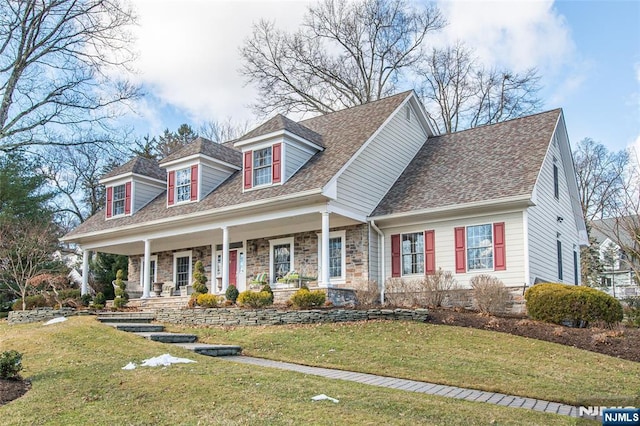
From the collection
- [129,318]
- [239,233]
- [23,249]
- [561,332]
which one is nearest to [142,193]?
[23,249]

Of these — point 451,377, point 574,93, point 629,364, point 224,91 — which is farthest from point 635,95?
point 224,91

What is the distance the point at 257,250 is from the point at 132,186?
5922 millimetres

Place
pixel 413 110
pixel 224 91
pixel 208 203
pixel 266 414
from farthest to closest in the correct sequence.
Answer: pixel 224 91
pixel 413 110
pixel 208 203
pixel 266 414

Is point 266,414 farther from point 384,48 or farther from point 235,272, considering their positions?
point 384,48

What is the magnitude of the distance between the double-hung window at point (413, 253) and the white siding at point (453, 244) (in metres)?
0.18

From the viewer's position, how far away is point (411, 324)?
12719mm

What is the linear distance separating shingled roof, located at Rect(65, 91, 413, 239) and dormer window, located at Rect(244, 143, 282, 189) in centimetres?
40

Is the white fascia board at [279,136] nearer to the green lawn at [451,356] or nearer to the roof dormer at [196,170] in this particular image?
the roof dormer at [196,170]

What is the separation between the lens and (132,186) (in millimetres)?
21812

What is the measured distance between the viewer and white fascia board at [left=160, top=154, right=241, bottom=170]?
19.3m

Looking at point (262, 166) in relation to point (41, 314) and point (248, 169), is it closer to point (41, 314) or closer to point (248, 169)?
point (248, 169)

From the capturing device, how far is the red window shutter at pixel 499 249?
1512 cm

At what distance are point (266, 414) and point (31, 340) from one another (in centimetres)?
770

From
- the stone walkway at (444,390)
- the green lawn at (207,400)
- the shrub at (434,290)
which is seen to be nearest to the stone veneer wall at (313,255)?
the shrub at (434,290)
